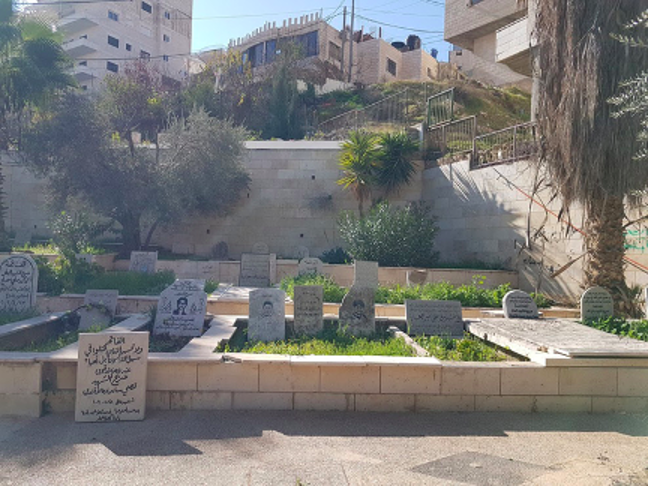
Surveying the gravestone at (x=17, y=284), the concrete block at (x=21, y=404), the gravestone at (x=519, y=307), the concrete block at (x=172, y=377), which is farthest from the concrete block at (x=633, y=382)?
the gravestone at (x=17, y=284)

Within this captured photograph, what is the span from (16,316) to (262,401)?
14.7 ft

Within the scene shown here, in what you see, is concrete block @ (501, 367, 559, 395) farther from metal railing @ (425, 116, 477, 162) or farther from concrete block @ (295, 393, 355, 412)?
metal railing @ (425, 116, 477, 162)

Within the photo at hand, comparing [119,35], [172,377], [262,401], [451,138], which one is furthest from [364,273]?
[119,35]

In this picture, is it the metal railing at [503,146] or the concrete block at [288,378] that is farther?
the metal railing at [503,146]

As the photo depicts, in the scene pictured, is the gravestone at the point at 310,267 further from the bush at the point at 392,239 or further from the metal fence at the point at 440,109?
the metal fence at the point at 440,109

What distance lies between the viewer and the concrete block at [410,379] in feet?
16.9

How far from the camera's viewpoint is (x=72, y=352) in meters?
5.23

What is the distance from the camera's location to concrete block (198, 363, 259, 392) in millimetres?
5086

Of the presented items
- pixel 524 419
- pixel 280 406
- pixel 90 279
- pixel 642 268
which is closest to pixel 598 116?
pixel 642 268

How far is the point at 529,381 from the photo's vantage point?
5.27 meters

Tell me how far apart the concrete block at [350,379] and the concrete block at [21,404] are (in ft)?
9.15

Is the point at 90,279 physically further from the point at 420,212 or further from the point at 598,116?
the point at 598,116

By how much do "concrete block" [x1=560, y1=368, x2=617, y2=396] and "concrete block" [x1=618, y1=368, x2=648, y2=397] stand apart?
0.27ft

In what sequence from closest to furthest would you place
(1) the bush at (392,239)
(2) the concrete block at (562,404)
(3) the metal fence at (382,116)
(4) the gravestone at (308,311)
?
(2) the concrete block at (562,404) → (4) the gravestone at (308,311) → (1) the bush at (392,239) → (3) the metal fence at (382,116)
